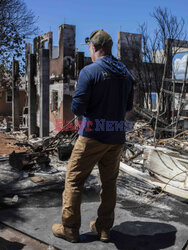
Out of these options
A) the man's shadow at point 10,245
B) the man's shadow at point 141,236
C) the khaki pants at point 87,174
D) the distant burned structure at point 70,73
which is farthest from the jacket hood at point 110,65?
the distant burned structure at point 70,73

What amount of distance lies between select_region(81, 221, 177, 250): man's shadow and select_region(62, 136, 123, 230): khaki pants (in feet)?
0.79

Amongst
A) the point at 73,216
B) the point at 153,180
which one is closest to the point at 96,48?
the point at 73,216

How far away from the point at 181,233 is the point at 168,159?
175cm

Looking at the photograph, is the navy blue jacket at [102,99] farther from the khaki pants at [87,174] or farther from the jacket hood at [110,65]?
the khaki pants at [87,174]

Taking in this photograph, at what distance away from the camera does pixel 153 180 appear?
13.9 ft

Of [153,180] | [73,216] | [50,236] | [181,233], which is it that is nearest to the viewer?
[73,216]

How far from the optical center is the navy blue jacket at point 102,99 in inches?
96.8

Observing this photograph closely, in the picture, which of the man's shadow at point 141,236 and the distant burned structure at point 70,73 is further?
the distant burned structure at point 70,73

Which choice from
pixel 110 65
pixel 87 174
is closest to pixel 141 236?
pixel 87 174

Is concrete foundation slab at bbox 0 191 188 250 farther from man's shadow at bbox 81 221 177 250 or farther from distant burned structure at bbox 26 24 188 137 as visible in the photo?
distant burned structure at bbox 26 24 188 137

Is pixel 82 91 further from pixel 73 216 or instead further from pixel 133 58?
pixel 133 58

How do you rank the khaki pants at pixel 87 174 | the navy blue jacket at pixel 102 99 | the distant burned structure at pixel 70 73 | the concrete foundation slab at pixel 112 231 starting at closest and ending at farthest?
the navy blue jacket at pixel 102 99 → the khaki pants at pixel 87 174 → the concrete foundation slab at pixel 112 231 → the distant burned structure at pixel 70 73

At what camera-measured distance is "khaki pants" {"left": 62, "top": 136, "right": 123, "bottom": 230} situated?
256 centimetres

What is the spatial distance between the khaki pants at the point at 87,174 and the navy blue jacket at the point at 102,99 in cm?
10
